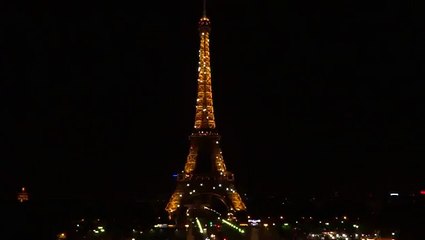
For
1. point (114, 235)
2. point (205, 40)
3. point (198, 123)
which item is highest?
point (205, 40)

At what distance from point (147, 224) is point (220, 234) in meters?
8.72

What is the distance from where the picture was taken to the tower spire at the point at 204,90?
48562 mm

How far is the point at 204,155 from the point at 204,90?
458 centimetres

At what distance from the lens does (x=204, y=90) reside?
48.9 metres

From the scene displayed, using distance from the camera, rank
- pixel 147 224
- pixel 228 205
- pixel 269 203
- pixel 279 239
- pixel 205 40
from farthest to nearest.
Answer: pixel 269 203
pixel 228 205
pixel 205 40
pixel 147 224
pixel 279 239

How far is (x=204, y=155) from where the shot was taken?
166 ft

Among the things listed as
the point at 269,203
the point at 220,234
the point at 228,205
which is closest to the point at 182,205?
the point at 228,205

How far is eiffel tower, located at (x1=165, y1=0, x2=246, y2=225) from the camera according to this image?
48.5 m

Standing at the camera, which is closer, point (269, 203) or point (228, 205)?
point (228, 205)

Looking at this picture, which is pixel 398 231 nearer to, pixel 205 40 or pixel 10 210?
pixel 10 210

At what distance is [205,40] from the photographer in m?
48.5

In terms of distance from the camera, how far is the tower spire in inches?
1912

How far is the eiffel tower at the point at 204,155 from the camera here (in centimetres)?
4853

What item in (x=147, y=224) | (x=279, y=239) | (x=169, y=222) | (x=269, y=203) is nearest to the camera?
(x=279, y=239)
